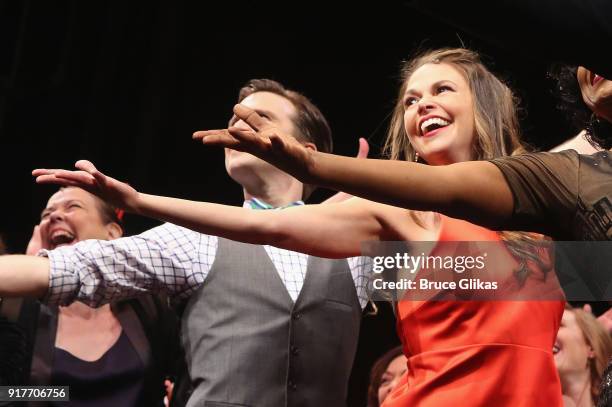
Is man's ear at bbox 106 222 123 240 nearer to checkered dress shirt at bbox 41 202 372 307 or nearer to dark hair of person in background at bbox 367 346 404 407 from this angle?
checkered dress shirt at bbox 41 202 372 307

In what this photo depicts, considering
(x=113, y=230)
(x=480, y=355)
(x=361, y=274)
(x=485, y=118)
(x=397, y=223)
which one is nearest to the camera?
(x=480, y=355)

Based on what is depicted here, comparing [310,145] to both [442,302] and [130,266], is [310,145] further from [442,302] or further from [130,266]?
[442,302]

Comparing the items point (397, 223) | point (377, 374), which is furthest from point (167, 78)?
point (397, 223)

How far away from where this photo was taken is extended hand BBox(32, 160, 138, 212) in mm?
1092

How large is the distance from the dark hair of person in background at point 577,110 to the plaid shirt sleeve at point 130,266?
2.61 ft

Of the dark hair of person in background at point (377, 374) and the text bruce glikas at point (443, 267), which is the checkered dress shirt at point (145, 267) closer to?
the text bruce glikas at point (443, 267)

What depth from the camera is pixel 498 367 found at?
1217 mm

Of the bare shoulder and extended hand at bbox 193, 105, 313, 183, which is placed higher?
the bare shoulder

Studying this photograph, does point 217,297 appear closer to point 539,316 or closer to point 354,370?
point 539,316

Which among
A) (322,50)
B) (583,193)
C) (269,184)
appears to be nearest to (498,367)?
(583,193)

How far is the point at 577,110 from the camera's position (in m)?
1.14

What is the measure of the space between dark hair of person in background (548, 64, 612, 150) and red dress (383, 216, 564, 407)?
0.86 ft

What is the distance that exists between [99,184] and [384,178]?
44 cm

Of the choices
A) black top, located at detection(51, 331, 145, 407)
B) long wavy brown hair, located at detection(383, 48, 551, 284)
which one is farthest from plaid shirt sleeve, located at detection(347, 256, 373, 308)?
black top, located at detection(51, 331, 145, 407)
